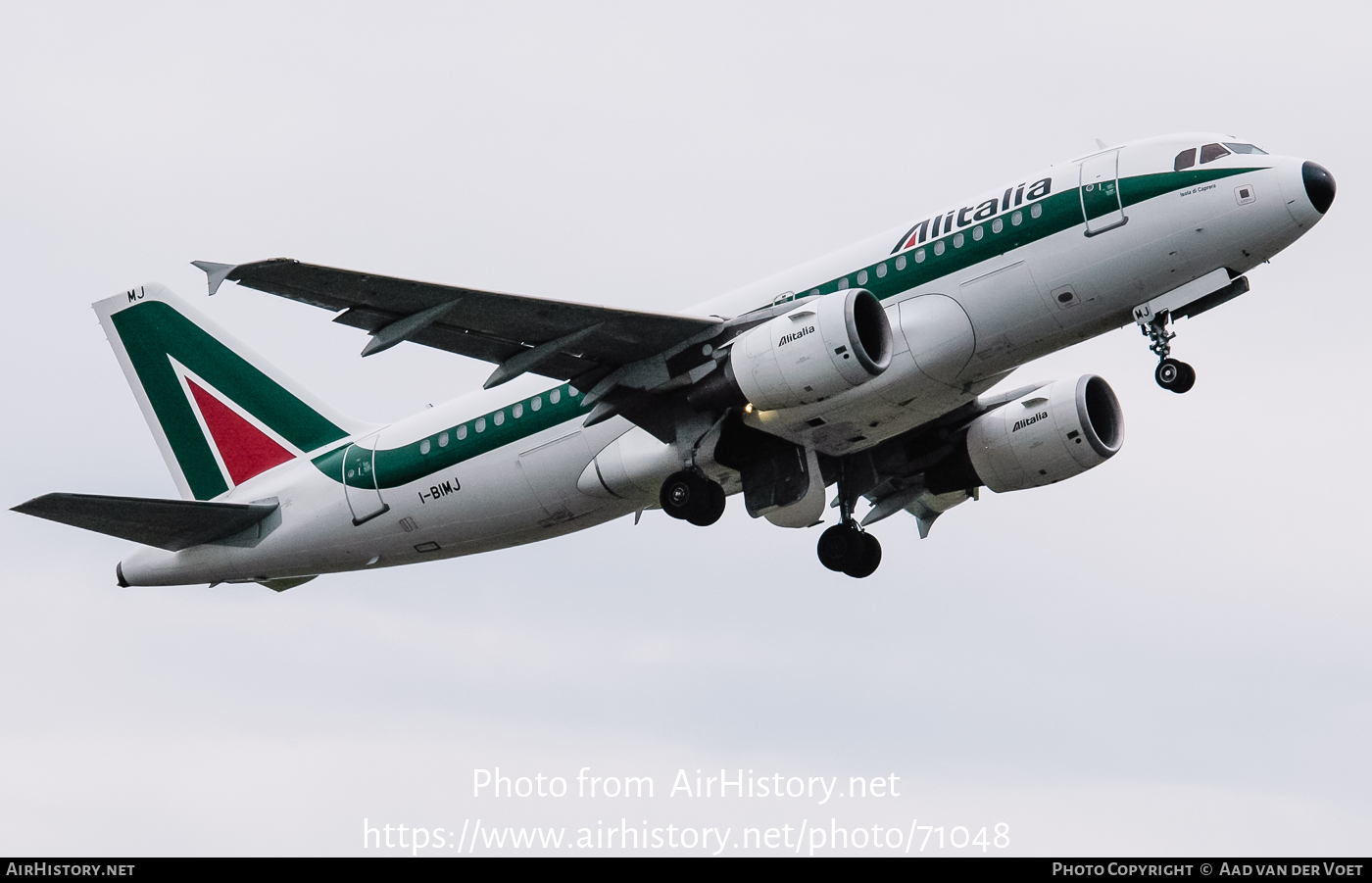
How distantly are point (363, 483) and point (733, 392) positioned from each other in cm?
796

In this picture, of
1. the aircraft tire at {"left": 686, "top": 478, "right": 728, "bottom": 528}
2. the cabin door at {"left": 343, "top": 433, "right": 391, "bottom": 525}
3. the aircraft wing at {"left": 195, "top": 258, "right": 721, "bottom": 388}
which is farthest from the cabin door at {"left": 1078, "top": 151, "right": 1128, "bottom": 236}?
the cabin door at {"left": 343, "top": 433, "right": 391, "bottom": 525}

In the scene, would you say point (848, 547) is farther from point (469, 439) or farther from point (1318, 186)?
point (1318, 186)

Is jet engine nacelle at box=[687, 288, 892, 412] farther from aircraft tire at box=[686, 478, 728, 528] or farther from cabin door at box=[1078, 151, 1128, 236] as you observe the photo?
cabin door at box=[1078, 151, 1128, 236]

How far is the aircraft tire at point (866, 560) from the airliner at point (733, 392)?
0.06m

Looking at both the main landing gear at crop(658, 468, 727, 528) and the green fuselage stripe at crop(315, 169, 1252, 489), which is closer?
the green fuselage stripe at crop(315, 169, 1252, 489)

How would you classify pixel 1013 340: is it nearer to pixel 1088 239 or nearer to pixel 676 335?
pixel 1088 239

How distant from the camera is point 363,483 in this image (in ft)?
104

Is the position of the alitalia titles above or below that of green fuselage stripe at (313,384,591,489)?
above

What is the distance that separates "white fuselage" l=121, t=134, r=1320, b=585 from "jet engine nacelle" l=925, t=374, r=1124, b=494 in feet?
10.3

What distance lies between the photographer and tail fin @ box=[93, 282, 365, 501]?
3391cm

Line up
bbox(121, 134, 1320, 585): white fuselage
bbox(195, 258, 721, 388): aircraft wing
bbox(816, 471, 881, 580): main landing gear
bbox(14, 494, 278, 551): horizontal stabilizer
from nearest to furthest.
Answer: bbox(195, 258, 721, 388): aircraft wing, bbox(121, 134, 1320, 585): white fuselage, bbox(14, 494, 278, 551): horizontal stabilizer, bbox(816, 471, 881, 580): main landing gear

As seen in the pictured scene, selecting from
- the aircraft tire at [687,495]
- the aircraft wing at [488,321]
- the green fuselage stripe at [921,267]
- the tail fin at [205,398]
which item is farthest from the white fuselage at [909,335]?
the tail fin at [205,398]

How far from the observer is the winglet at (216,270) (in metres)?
24.4

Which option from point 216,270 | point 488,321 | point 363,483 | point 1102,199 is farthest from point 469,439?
point 1102,199
